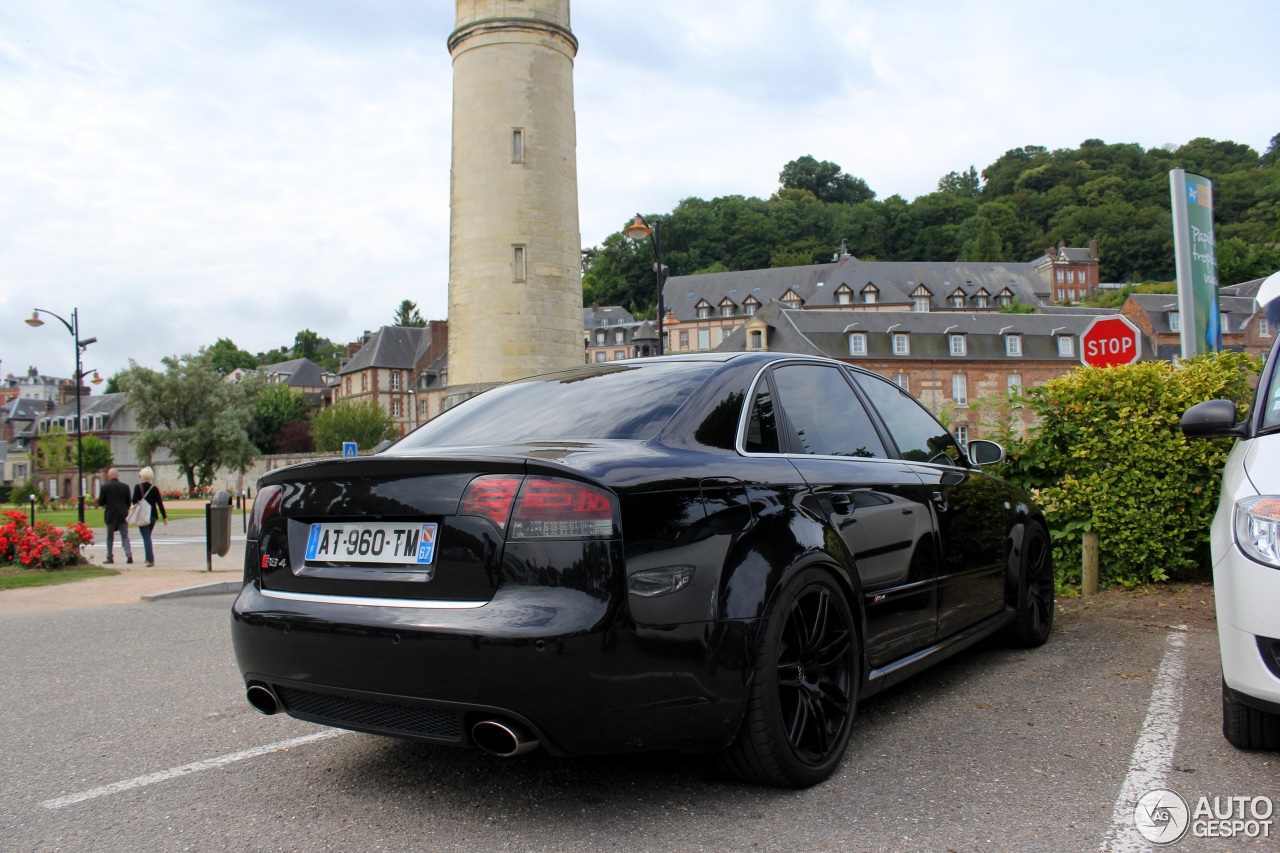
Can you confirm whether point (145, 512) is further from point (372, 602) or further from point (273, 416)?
point (273, 416)

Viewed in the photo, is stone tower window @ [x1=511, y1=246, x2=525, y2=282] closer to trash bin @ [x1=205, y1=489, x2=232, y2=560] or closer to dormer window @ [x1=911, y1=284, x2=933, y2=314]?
trash bin @ [x1=205, y1=489, x2=232, y2=560]

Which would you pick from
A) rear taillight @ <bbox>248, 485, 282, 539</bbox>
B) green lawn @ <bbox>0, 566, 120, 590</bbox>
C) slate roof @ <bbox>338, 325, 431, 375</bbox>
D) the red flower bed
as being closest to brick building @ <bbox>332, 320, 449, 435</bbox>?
slate roof @ <bbox>338, 325, 431, 375</bbox>

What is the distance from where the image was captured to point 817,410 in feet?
14.2

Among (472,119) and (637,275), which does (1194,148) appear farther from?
(472,119)

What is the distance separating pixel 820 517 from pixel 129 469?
363 feet

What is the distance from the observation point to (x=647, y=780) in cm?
361

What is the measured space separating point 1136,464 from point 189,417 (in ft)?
240

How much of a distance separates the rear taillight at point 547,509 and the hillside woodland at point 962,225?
12178 cm

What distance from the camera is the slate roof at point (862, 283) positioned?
114 m

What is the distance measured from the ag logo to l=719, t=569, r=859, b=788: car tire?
3.26 feet

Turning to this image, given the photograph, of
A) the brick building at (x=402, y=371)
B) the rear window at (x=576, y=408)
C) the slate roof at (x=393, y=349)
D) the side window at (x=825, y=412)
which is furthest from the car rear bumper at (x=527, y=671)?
the slate roof at (x=393, y=349)

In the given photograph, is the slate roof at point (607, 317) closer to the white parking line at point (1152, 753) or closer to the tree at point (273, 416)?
the tree at point (273, 416)

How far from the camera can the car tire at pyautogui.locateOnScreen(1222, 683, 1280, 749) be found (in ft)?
→ 12.3

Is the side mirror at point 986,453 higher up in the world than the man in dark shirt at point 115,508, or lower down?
higher up
